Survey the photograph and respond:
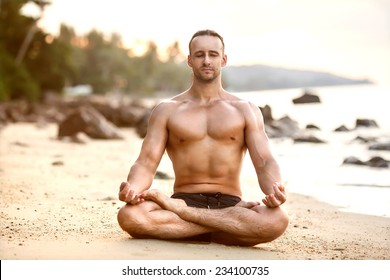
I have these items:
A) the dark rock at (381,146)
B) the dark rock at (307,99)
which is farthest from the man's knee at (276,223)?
the dark rock at (307,99)

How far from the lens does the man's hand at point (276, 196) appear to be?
14.9 feet

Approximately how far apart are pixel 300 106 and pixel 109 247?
21.8 meters

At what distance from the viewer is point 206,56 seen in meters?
4.93

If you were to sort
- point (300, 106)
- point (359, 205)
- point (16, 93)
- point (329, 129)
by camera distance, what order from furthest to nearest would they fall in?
point (16, 93), point (300, 106), point (329, 129), point (359, 205)

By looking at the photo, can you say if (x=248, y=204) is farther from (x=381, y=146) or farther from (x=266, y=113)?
(x=266, y=113)

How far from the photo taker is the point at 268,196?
4574 mm

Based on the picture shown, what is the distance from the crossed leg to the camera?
15.4ft

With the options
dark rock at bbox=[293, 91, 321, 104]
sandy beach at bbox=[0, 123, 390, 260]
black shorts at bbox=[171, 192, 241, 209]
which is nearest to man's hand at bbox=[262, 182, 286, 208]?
sandy beach at bbox=[0, 123, 390, 260]

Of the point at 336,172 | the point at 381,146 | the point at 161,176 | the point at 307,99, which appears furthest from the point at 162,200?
the point at 307,99

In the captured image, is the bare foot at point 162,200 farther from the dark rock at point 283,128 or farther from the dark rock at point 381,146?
the dark rock at point 283,128

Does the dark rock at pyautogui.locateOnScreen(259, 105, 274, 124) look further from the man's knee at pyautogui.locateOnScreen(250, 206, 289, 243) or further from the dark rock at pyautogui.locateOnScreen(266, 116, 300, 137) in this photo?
the man's knee at pyautogui.locateOnScreen(250, 206, 289, 243)
